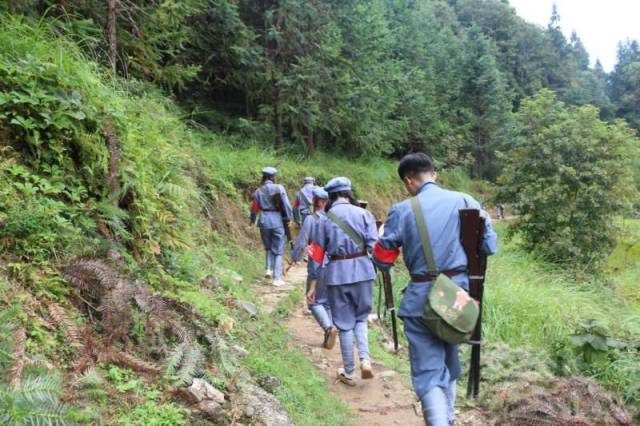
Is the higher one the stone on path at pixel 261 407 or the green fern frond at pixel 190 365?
the green fern frond at pixel 190 365

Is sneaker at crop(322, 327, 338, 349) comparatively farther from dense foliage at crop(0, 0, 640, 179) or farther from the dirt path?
dense foliage at crop(0, 0, 640, 179)

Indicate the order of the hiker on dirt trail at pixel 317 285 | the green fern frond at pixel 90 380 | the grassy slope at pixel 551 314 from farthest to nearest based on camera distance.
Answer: the hiker on dirt trail at pixel 317 285
the grassy slope at pixel 551 314
the green fern frond at pixel 90 380

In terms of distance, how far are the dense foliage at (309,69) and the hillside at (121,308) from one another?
1.59 m

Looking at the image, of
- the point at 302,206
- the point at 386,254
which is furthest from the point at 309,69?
the point at 386,254

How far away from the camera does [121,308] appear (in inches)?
124

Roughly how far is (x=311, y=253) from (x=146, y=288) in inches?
83.8

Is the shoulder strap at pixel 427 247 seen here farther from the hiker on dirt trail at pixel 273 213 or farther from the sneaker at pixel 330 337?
the hiker on dirt trail at pixel 273 213

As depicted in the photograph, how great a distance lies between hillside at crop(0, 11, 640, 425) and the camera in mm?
2666

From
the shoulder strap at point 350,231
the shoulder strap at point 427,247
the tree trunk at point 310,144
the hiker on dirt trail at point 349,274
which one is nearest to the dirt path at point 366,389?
the hiker on dirt trail at point 349,274

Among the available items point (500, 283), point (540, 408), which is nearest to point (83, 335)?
point (540, 408)

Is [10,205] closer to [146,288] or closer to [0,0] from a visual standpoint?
[146,288]

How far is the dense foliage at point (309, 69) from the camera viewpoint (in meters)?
8.59

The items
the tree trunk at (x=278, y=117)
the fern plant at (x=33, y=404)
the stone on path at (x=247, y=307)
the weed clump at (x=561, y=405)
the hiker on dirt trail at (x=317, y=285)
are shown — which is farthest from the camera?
the tree trunk at (x=278, y=117)

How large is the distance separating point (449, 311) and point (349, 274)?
6.28 feet
